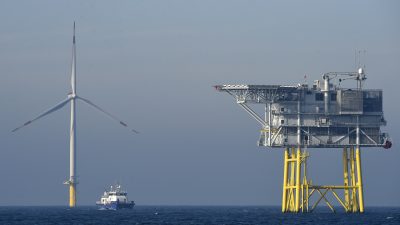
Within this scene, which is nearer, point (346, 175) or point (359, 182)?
point (359, 182)

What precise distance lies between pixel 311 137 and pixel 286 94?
20.8ft

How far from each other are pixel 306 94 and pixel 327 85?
3237mm

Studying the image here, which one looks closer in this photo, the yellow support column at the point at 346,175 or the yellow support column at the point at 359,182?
the yellow support column at the point at 359,182

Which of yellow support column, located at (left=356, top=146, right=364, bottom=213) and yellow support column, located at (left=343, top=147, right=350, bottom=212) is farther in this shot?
yellow support column, located at (left=343, top=147, right=350, bottom=212)

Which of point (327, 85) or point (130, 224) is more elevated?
point (327, 85)

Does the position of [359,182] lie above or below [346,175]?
below

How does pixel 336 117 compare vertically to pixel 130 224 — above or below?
above

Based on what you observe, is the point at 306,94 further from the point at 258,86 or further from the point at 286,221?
the point at 286,221

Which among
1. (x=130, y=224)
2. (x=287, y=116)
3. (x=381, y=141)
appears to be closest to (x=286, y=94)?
(x=287, y=116)

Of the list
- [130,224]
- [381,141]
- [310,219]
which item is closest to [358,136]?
[381,141]

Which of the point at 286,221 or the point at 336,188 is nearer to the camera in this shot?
the point at 286,221

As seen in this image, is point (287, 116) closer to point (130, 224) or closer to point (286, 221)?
point (286, 221)

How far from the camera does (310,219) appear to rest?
5797 inches

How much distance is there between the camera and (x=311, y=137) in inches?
5842
